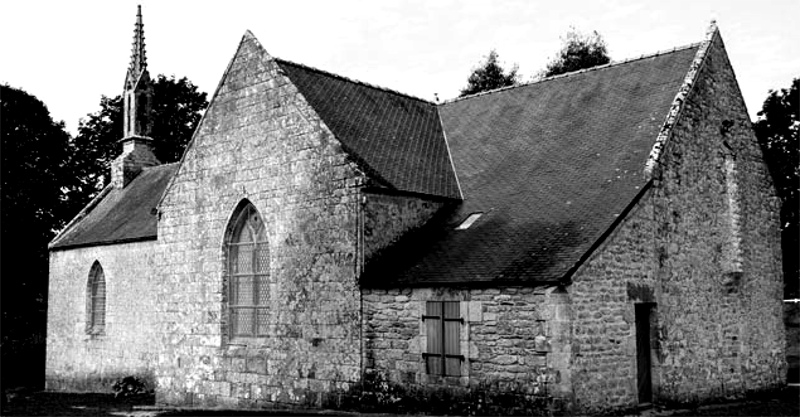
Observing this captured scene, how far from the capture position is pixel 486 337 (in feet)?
45.7

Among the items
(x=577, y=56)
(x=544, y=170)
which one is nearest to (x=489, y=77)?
(x=577, y=56)

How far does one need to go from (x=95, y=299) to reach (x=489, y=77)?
18.6 meters

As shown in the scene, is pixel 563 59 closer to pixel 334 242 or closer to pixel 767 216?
pixel 767 216

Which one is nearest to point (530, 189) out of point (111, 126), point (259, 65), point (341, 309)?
point (341, 309)

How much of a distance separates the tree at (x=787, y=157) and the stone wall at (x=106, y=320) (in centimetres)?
2169

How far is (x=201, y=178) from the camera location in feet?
64.0

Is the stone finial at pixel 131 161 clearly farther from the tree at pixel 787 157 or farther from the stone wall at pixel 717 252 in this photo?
the tree at pixel 787 157

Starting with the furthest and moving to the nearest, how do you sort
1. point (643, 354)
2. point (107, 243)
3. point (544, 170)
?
1. point (107, 243)
2. point (544, 170)
3. point (643, 354)

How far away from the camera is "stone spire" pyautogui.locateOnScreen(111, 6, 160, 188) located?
31484 millimetres

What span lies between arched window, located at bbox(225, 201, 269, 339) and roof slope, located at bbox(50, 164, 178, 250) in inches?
244

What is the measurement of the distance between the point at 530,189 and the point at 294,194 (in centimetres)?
503

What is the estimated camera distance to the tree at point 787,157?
95.5 ft

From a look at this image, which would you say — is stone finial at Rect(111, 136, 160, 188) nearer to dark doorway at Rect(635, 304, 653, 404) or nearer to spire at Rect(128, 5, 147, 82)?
spire at Rect(128, 5, 147, 82)

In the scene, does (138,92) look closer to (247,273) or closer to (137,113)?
(137,113)
